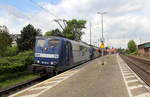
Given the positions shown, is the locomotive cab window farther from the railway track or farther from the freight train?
the railway track

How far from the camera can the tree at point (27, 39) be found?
187 feet

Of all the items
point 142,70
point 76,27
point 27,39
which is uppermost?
point 76,27

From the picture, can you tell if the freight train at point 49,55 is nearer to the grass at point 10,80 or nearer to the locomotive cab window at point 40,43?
the locomotive cab window at point 40,43

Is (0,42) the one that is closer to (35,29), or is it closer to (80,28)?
(35,29)

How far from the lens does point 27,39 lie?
57.8 meters

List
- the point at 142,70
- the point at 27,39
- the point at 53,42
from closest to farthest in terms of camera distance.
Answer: the point at 53,42 → the point at 142,70 → the point at 27,39

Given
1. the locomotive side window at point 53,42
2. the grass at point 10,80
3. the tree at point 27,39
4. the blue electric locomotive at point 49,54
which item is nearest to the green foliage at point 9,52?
the blue electric locomotive at point 49,54

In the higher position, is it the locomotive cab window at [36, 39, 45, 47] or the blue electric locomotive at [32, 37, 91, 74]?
the locomotive cab window at [36, 39, 45, 47]

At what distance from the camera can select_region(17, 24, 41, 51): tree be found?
187 feet

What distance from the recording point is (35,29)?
6206 cm

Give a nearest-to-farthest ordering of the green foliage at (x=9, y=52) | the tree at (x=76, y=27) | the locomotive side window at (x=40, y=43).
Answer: the locomotive side window at (x=40, y=43) → the green foliage at (x=9, y=52) → the tree at (x=76, y=27)

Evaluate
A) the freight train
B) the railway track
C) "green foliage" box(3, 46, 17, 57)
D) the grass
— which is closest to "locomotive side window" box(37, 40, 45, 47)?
the freight train

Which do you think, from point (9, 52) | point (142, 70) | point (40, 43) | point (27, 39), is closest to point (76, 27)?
point (27, 39)

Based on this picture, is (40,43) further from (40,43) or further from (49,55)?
(49,55)
